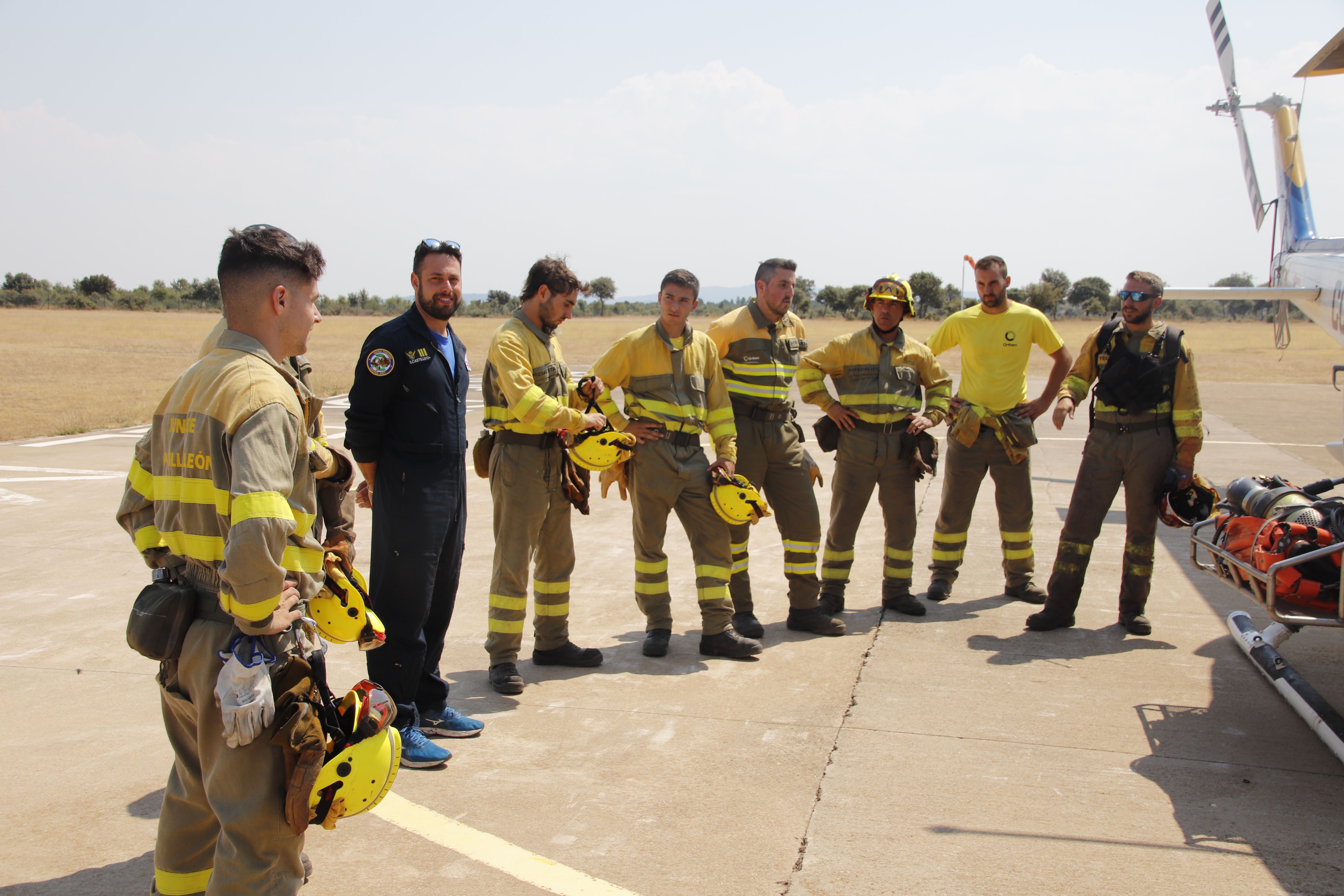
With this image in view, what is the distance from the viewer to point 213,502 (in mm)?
2443

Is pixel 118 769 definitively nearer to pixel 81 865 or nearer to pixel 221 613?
pixel 81 865

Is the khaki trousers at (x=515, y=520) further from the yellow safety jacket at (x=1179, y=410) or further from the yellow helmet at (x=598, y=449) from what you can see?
the yellow safety jacket at (x=1179, y=410)

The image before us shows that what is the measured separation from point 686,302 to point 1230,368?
2825cm

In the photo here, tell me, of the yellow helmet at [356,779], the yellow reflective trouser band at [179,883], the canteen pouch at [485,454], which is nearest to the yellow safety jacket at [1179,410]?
the canteen pouch at [485,454]

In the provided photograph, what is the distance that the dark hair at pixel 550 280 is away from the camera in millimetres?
4887

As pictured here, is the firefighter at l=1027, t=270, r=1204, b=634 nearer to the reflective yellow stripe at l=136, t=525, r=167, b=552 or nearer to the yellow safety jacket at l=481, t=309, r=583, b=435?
the yellow safety jacket at l=481, t=309, r=583, b=435

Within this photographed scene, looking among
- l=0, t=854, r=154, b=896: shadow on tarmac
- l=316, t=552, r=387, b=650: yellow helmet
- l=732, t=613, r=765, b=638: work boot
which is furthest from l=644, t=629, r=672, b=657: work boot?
l=0, t=854, r=154, b=896: shadow on tarmac

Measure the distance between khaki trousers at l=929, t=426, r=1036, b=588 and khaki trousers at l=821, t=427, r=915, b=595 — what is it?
45cm

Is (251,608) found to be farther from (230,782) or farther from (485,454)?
(485,454)

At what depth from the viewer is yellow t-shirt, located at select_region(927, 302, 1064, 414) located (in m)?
6.57

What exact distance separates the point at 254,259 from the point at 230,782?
4.57ft

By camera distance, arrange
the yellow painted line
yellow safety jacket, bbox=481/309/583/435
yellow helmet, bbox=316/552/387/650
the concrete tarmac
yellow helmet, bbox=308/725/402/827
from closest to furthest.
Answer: yellow helmet, bbox=308/725/402/827, yellow helmet, bbox=316/552/387/650, the yellow painted line, the concrete tarmac, yellow safety jacket, bbox=481/309/583/435

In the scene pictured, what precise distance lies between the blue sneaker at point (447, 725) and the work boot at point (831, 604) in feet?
8.76

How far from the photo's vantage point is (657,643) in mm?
5359
